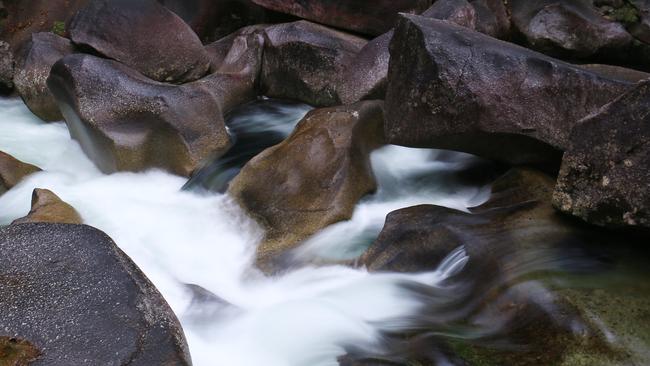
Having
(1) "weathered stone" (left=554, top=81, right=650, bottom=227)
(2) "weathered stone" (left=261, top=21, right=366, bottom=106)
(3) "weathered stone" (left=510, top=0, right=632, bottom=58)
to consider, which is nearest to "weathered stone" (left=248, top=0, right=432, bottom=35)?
(2) "weathered stone" (left=261, top=21, right=366, bottom=106)

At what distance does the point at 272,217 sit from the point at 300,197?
30 centimetres

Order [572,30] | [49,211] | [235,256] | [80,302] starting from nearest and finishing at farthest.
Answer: [80,302], [49,211], [235,256], [572,30]

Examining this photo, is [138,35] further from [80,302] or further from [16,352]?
[16,352]

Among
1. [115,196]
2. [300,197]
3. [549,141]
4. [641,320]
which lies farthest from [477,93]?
[115,196]

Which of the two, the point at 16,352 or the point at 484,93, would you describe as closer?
the point at 16,352

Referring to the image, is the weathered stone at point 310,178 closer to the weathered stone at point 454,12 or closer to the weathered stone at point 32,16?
the weathered stone at point 454,12

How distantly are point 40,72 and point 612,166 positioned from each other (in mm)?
6802

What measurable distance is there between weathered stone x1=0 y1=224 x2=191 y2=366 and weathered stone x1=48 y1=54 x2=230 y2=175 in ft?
10.0

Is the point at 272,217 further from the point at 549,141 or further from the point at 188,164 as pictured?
the point at 549,141

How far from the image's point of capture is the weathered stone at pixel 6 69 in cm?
865

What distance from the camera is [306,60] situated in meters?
7.84

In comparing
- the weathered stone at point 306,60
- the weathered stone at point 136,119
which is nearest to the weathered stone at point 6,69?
the weathered stone at point 136,119

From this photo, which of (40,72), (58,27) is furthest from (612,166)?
(58,27)

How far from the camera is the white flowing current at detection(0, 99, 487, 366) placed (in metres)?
3.93
